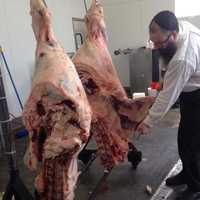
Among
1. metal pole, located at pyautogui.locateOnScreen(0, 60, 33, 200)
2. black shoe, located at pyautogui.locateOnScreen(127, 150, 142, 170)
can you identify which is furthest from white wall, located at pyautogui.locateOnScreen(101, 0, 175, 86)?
metal pole, located at pyautogui.locateOnScreen(0, 60, 33, 200)

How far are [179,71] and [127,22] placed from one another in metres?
4.50

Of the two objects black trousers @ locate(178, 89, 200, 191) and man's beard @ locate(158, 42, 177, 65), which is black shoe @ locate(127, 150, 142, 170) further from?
man's beard @ locate(158, 42, 177, 65)

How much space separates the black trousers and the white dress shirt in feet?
0.81

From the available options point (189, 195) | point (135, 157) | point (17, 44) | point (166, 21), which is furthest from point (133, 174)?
point (17, 44)

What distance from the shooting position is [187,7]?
564 cm

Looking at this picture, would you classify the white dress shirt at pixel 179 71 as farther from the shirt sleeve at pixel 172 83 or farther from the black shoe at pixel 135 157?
the black shoe at pixel 135 157

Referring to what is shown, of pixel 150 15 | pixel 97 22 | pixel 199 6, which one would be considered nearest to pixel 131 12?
pixel 150 15

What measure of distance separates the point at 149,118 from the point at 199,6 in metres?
4.35

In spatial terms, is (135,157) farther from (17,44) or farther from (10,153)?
(17,44)

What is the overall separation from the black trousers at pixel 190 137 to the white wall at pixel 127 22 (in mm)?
3982

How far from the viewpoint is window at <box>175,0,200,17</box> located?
557 centimetres

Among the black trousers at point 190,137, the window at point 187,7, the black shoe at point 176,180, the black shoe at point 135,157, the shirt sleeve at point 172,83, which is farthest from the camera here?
the window at point 187,7

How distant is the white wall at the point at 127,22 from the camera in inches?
230

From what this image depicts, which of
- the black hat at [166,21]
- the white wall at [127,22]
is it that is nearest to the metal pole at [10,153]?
the black hat at [166,21]
